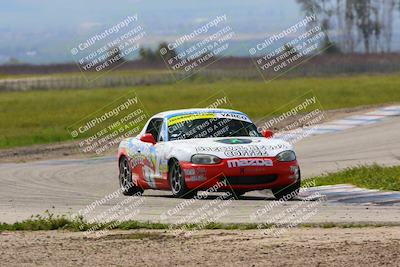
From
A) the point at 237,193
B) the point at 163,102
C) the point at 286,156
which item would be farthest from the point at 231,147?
the point at 163,102

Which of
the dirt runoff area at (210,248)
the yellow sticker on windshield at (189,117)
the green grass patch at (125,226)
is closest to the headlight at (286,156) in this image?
the yellow sticker on windshield at (189,117)

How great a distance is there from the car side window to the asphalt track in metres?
0.94

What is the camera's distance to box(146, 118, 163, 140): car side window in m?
17.3

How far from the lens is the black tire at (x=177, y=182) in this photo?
1553cm

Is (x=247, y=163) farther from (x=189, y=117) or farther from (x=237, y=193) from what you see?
(x=189, y=117)

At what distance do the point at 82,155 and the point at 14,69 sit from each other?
95.9 metres

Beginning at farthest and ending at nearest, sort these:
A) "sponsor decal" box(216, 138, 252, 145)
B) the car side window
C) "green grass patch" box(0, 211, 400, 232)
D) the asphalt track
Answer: the car side window, "sponsor decal" box(216, 138, 252, 145), the asphalt track, "green grass patch" box(0, 211, 400, 232)

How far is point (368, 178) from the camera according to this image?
1689cm

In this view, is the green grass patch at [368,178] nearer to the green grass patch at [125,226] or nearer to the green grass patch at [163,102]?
the green grass patch at [125,226]

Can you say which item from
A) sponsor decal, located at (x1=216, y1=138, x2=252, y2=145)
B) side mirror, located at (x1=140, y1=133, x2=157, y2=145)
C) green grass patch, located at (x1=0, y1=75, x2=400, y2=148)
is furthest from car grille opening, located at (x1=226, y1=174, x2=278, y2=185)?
green grass patch, located at (x1=0, y1=75, x2=400, y2=148)

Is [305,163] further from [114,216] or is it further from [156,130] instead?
[114,216]

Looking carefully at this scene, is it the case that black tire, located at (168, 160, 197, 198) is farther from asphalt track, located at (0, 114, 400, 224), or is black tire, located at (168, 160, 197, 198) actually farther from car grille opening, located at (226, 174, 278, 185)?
car grille opening, located at (226, 174, 278, 185)

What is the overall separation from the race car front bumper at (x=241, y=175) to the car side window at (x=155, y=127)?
76.6 inches

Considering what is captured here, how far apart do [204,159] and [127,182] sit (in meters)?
2.85
